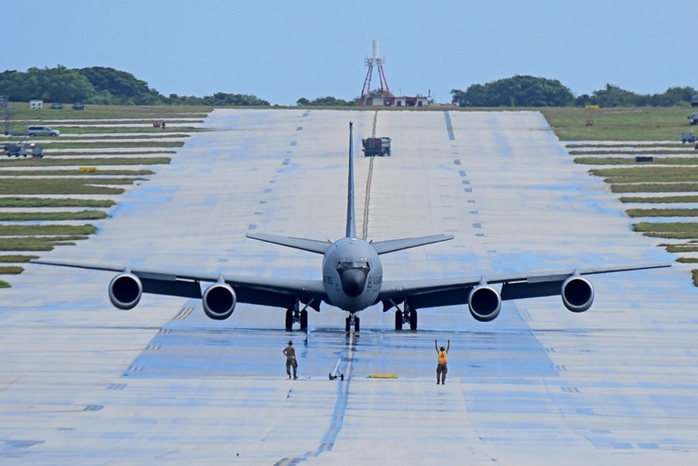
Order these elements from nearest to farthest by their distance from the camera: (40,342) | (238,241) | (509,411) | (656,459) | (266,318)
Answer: (656,459), (509,411), (40,342), (266,318), (238,241)

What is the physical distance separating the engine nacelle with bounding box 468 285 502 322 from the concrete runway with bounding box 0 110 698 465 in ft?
3.93

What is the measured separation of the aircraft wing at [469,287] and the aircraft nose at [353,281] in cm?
229

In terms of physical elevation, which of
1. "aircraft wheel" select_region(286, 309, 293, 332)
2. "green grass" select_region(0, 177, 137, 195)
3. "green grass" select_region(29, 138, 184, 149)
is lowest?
"green grass" select_region(29, 138, 184, 149)

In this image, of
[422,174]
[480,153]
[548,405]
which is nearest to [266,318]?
[548,405]

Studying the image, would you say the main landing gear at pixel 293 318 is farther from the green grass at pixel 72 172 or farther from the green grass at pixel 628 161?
the green grass at pixel 628 161

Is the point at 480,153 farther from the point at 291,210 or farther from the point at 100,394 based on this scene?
the point at 100,394

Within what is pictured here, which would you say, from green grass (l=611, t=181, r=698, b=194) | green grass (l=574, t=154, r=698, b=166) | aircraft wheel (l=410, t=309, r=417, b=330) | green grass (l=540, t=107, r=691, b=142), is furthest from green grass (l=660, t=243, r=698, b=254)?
green grass (l=540, t=107, r=691, b=142)

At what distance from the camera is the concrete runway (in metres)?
33.7

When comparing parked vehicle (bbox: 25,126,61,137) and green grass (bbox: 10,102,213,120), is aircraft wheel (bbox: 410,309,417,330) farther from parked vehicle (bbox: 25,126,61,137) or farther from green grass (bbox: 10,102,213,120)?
green grass (bbox: 10,102,213,120)

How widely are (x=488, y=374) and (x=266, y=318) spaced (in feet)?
43.6

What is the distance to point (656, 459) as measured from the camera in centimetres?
3159

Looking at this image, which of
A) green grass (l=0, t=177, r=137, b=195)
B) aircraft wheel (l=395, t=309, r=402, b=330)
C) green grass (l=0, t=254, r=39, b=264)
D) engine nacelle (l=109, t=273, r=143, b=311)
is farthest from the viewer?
green grass (l=0, t=177, r=137, b=195)

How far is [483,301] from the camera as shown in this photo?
157ft

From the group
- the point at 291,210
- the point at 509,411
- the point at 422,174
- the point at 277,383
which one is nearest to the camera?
the point at 509,411
